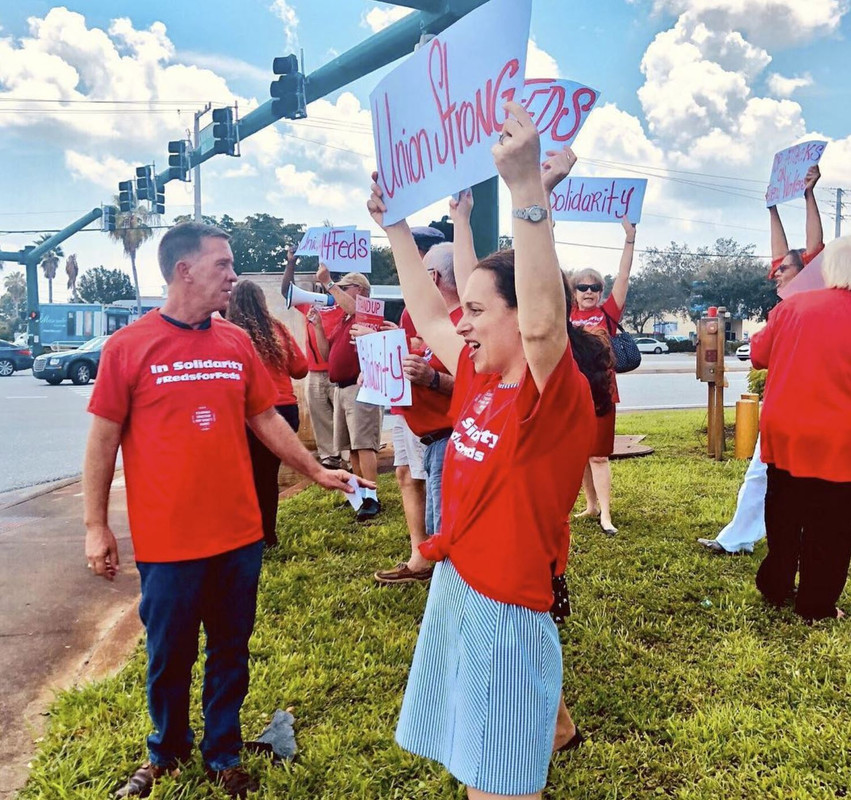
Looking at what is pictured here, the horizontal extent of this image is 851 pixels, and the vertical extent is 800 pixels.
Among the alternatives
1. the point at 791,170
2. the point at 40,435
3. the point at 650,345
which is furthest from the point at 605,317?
the point at 650,345

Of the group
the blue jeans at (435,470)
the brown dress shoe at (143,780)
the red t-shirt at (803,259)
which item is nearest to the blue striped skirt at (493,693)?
the brown dress shoe at (143,780)

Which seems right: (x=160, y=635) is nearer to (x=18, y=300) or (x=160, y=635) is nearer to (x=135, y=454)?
(x=135, y=454)

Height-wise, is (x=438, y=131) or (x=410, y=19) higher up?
(x=410, y=19)

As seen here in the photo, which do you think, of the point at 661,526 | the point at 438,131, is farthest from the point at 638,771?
the point at 661,526

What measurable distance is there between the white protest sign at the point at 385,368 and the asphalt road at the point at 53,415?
566 centimetres

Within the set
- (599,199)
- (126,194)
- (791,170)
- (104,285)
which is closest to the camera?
(791,170)

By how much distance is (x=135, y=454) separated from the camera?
7.75 ft

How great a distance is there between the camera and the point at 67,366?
21.4 m

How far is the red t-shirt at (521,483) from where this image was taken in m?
1.64

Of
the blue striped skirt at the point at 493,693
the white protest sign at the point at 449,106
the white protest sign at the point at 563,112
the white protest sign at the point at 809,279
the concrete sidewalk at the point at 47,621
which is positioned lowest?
the concrete sidewalk at the point at 47,621

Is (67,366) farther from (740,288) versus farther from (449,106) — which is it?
(740,288)

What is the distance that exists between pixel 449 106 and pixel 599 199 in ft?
11.0

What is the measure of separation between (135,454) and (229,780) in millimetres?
1175

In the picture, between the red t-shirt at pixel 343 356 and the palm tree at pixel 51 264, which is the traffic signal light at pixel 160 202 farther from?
the palm tree at pixel 51 264
